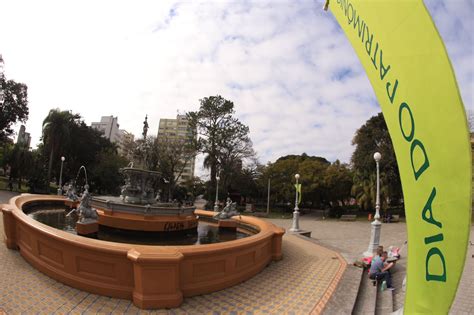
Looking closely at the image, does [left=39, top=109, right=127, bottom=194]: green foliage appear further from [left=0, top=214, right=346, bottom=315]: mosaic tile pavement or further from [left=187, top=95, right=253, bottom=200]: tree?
[left=0, top=214, right=346, bottom=315]: mosaic tile pavement

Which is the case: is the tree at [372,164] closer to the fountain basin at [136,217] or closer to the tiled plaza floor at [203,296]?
the tiled plaza floor at [203,296]

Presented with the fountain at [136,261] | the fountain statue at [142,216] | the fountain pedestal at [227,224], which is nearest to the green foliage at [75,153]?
the fountain statue at [142,216]

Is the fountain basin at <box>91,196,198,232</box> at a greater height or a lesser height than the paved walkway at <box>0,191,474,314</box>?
greater

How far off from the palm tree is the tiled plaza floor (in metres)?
29.8

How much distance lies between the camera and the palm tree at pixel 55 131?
32344 mm

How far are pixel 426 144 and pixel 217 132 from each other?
104 ft

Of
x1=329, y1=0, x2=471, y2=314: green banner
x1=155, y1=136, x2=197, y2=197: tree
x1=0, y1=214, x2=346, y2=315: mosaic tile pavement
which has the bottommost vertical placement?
x1=0, y1=214, x2=346, y2=315: mosaic tile pavement

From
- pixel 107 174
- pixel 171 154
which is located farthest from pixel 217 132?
pixel 107 174

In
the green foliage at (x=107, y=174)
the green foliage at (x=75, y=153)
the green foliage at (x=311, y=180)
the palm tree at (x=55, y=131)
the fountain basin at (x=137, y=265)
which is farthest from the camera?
the green foliage at (x=107, y=174)

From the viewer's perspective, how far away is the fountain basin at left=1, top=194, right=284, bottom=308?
4.83 meters

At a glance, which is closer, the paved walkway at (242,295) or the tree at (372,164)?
the paved walkway at (242,295)

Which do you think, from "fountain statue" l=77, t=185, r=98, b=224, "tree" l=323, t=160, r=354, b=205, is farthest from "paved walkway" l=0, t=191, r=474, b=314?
"tree" l=323, t=160, r=354, b=205

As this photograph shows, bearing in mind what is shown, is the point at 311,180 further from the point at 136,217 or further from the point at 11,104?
the point at 11,104

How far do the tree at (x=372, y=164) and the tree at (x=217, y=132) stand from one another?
49.5 ft
